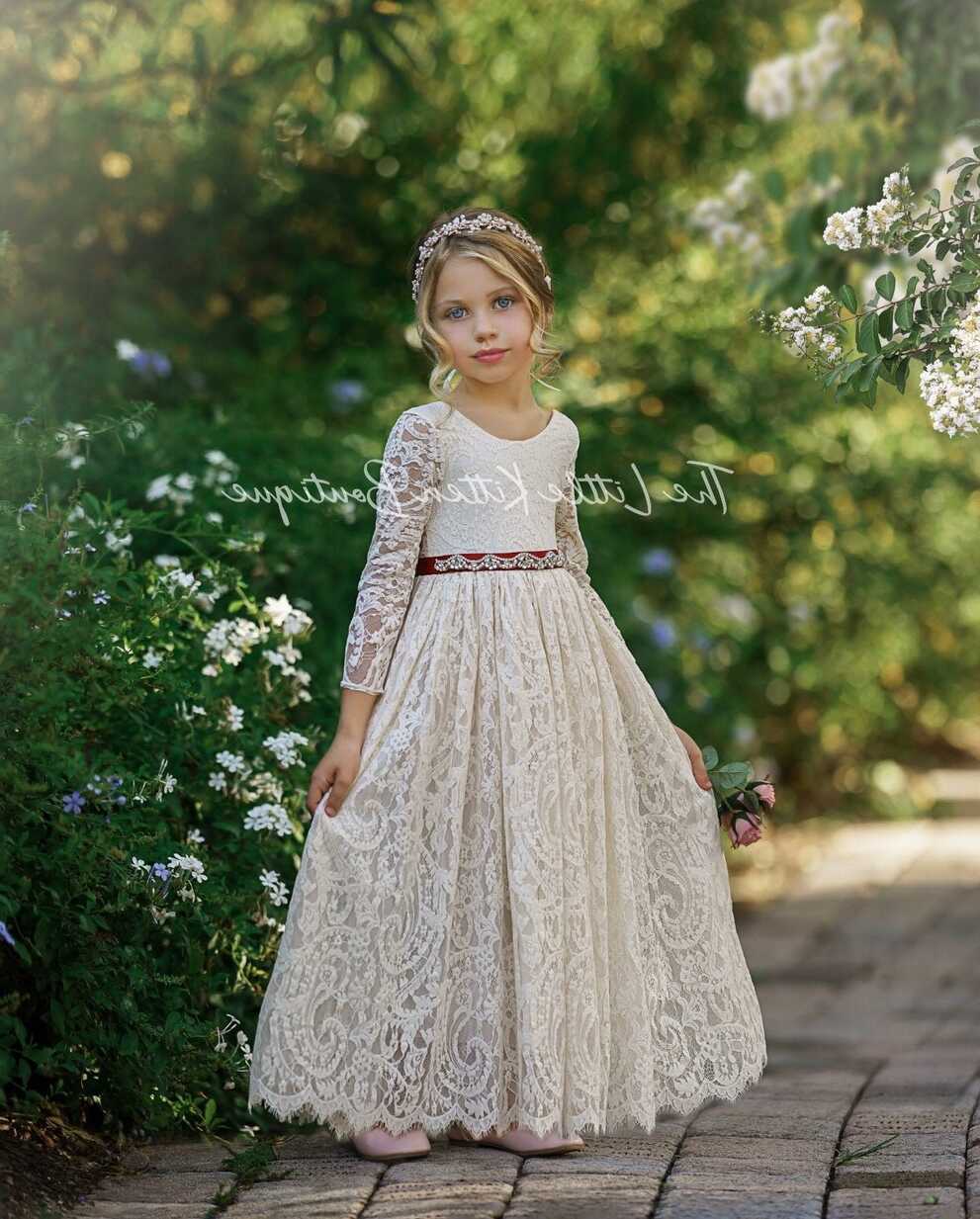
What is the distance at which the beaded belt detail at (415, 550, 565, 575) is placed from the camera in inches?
107

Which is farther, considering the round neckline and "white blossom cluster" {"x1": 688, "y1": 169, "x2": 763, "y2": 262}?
"white blossom cluster" {"x1": 688, "y1": 169, "x2": 763, "y2": 262}

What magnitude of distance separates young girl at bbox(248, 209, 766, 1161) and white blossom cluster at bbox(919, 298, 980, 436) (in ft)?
2.11

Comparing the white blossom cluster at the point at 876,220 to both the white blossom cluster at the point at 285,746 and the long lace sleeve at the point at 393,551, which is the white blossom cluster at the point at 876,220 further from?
the white blossom cluster at the point at 285,746

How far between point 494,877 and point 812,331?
36.6 inches

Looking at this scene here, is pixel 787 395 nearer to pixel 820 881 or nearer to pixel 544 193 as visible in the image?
pixel 544 193

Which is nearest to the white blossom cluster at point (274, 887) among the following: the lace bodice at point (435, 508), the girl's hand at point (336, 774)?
the girl's hand at point (336, 774)

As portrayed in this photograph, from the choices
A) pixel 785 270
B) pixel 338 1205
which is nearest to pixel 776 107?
pixel 785 270

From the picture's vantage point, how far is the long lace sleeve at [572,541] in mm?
2859

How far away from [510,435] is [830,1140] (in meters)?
1.22

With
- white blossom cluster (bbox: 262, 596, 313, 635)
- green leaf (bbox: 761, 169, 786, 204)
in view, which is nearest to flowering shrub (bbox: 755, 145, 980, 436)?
white blossom cluster (bbox: 262, 596, 313, 635)

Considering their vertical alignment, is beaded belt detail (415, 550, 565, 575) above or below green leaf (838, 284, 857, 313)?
below

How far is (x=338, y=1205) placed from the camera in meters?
2.41

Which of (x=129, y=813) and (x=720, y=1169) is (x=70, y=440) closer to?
(x=129, y=813)

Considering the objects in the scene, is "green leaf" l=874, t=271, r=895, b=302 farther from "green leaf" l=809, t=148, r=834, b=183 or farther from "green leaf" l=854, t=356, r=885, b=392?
"green leaf" l=809, t=148, r=834, b=183
